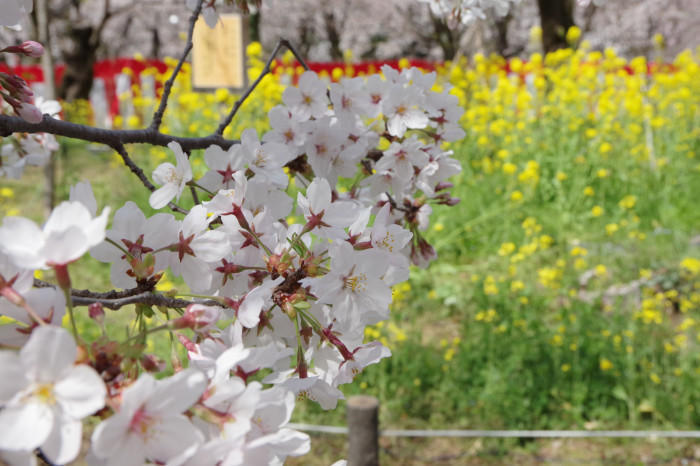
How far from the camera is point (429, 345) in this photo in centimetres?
298

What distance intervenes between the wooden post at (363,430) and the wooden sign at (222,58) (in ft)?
12.4

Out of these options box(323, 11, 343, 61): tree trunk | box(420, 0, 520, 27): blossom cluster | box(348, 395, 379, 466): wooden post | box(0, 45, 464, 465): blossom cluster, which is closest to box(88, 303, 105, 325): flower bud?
box(0, 45, 464, 465): blossom cluster

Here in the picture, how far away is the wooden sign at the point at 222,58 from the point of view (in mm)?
5371

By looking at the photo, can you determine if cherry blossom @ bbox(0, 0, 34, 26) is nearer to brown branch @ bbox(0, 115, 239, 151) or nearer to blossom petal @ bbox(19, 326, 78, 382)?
brown branch @ bbox(0, 115, 239, 151)

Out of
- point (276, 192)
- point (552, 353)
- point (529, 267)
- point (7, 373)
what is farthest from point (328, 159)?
point (529, 267)

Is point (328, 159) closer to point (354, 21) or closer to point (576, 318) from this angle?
point (576, 318)

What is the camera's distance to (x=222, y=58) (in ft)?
17.7

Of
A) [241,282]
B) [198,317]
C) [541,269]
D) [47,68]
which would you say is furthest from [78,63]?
[198,317]

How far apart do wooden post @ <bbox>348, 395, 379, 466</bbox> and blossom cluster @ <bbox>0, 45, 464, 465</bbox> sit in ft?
3.64

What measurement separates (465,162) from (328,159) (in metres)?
3.86

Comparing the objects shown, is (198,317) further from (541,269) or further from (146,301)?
(541,269)

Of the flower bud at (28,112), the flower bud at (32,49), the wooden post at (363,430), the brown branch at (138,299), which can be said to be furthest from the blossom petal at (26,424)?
the wooden post at (363,430)

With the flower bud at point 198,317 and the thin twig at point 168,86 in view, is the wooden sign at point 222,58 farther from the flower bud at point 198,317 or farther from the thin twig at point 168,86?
the flower bud at point 198,317

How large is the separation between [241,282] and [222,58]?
16.0 feet
